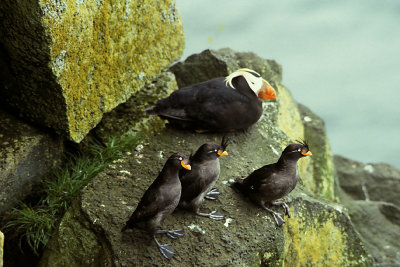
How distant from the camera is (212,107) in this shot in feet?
17.6

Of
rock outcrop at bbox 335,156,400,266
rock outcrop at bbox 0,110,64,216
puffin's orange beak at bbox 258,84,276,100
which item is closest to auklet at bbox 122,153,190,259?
rock outcrop at bbox 0,110,64,216

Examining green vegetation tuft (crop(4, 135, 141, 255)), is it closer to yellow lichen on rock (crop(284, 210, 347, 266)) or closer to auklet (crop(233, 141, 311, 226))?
auklet (crop(233, 141, 311, 226))

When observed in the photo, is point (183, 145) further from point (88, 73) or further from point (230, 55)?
point (230, 55)

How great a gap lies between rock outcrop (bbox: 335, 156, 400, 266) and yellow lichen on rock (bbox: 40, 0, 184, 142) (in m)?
3.59

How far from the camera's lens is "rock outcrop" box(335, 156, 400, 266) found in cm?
704

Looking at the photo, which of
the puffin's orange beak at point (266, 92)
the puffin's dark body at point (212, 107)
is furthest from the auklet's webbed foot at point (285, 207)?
the puffin's orange beak at point (266, 92)

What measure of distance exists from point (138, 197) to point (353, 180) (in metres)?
5.19

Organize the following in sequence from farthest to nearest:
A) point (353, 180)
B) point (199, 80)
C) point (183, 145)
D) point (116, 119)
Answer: point (353, 180)
point (199, 80)
point (116, 119)
point (183, 145)

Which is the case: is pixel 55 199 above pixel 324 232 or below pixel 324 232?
below

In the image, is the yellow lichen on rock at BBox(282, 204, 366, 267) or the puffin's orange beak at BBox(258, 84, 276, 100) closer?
the yellow lichen on rock at BBox(282, 204, 366, 267)

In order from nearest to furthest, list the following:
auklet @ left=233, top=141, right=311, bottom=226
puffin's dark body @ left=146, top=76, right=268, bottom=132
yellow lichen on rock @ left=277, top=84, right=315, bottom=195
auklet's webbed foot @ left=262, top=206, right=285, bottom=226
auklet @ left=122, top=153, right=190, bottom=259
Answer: auklet @ left=122, top=153, right=190, bottom=259
auklet @ left=233, top=141, right=311, bottom=226
auklet's webbed foot @ left=262, top=206, right=285, bottom=226
puffin's dark body @ left=146, top=76, right=268, bottom=132
yellow lichen on rock @ left=277, top=84, right=315, bottom=195

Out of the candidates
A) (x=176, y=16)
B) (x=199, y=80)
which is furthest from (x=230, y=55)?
(x=176, y=16)

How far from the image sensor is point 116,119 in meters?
6.15

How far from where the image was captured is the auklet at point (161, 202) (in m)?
4.03
